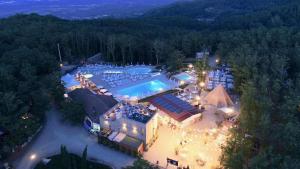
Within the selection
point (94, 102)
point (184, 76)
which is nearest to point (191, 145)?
point (94, 102)

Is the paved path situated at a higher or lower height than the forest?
lower

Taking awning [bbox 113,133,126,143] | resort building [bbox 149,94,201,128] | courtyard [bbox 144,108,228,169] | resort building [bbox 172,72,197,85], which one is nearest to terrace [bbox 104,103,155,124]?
resort building [bbox 149,94,201,128]

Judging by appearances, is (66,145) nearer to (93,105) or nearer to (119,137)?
(119,137)

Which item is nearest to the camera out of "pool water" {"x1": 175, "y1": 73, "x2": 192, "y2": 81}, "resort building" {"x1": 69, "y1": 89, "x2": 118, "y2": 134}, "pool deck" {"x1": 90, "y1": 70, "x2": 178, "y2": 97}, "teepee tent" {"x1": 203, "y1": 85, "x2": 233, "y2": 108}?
"resort building" {"x1": 69, "y1": 89, "x2": 118, "y2": 134}

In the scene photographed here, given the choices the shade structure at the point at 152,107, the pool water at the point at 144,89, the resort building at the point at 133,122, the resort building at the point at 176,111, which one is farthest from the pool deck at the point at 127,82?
the resort building at the point at 133,122

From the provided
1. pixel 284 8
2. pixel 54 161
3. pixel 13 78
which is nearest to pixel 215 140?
pixel 54 161

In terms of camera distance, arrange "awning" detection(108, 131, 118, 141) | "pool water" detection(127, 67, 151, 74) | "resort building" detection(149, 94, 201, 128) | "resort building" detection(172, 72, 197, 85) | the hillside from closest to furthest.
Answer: "awning" detection(108, 131, 118, 141), "resort building" detection(149, 94, 201, 128), "resort building" detection(172, 72, 197, 85), "pool water" detection(127, 67, 151, 74), the hillside

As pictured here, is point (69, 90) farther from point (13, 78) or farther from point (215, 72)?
point (215, 72)

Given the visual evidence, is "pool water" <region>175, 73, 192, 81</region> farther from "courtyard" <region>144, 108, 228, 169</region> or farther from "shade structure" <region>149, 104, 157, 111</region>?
"courtyard" <region>144, 108, 228, 169</region>
